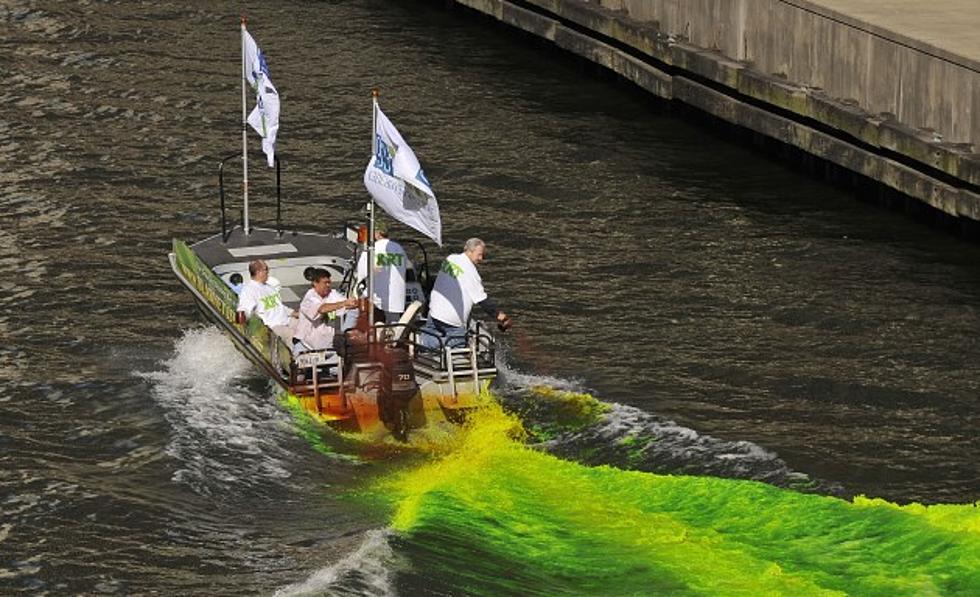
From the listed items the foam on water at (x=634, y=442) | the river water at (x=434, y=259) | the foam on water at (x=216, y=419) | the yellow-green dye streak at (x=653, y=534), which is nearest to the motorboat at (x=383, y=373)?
the river water at (x=434, y=259)

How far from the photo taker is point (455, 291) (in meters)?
28.0

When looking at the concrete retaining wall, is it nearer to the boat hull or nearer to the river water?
the river water

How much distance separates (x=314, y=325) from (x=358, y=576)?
17.1 ft

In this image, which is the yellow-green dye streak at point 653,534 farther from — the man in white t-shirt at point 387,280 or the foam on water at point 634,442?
the man in white t-shirt at point 387,280

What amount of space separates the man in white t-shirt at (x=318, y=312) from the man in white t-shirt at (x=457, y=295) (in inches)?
42.2

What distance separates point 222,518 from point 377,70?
74.7ft

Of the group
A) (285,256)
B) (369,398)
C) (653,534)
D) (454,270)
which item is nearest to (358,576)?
(653,534)

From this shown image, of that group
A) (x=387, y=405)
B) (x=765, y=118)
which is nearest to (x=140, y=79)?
(x=765, y=118)

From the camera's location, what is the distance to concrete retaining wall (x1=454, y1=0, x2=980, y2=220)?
35.1 m

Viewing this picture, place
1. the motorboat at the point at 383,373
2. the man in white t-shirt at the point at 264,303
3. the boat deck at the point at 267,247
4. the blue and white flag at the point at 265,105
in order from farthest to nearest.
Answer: the boat deck at the point at 267,247 → the blue and white flag at the point at 265,105 → the man in white t-shirt at the point at 264,303 → the motorboat at the point at 383,373

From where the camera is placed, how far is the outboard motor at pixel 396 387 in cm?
→ 2708

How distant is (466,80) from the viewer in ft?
155

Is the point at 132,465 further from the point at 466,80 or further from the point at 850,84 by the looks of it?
the point at 466,80

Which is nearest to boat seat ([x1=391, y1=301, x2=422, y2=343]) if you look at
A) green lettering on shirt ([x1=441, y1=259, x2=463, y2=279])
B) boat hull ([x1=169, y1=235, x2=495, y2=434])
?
green lettering on shirt ([x1=441, y1=259, x2=463, y2=279])
